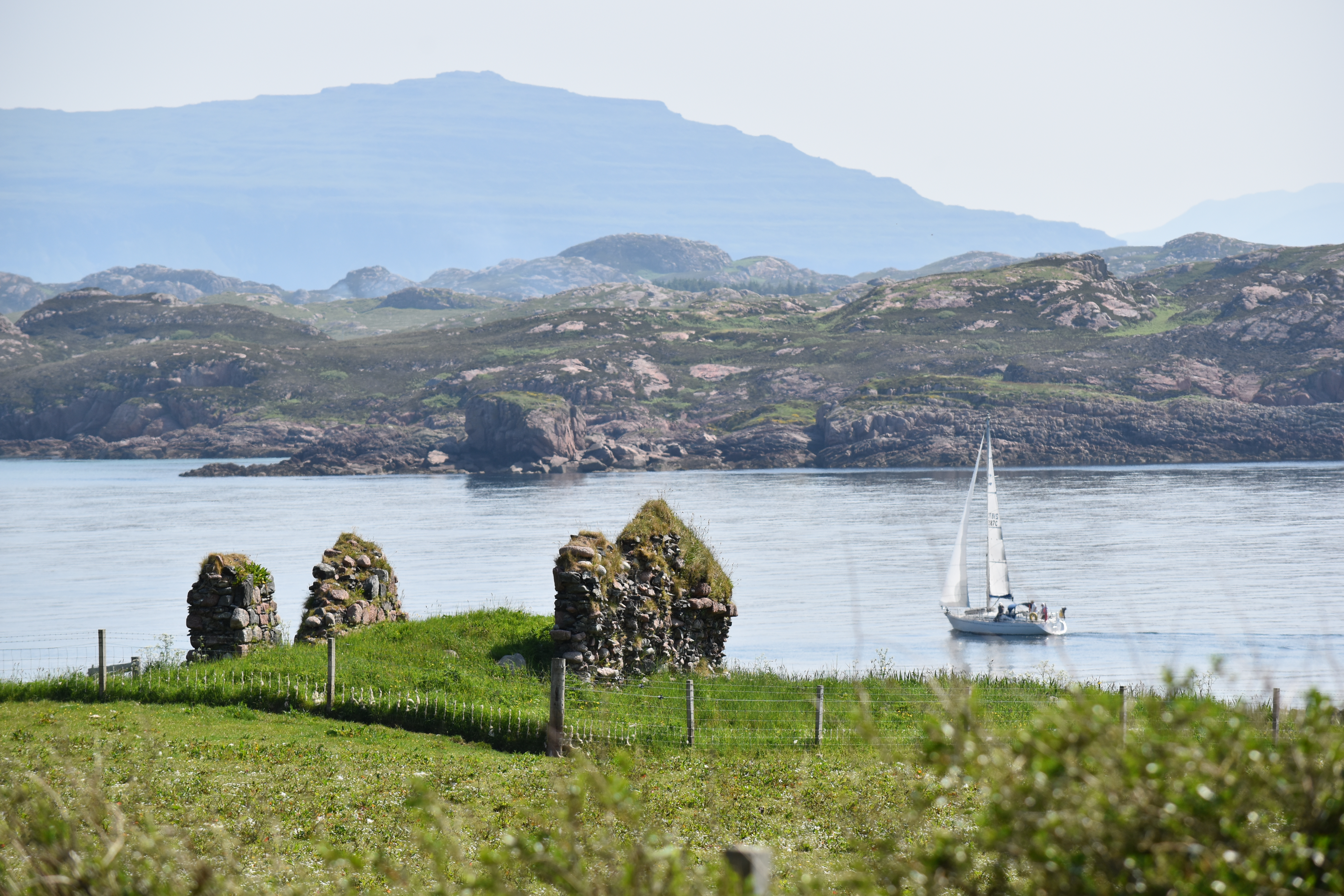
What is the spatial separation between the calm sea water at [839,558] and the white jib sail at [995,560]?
3.36m

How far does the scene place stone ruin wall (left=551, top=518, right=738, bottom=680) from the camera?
2645 cm

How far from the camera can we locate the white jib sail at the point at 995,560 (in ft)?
184

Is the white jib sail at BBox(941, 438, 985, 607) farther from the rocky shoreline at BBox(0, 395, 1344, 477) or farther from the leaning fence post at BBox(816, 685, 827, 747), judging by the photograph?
the rocky shoreline at BBox(0, 395, 1344, 477)

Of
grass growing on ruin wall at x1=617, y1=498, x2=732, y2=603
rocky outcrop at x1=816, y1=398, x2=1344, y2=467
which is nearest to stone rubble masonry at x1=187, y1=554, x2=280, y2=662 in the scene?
grass growing on ruin wall at x1=617, y1=498, x2=732, y2=603

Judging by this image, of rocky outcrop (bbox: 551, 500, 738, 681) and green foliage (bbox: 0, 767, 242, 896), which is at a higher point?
green foliage (bbox: 0, 767, 242, 896)

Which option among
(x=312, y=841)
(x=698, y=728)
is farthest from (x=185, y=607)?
(x=312, y=841)

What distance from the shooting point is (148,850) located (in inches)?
288

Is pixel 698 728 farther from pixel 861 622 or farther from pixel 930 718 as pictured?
pixel 861 622

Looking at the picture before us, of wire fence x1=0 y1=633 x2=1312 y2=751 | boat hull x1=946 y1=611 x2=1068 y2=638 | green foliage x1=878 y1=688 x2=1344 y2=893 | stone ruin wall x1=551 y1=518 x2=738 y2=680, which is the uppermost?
green foliage x1=878 y1=688 x2=1344 y2=893

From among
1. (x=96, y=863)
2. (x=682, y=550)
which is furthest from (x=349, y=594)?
(x=96, y=863)

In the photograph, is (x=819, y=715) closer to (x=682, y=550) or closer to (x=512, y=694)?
(x=512, y=694)

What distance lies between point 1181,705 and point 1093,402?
20770 centimetres

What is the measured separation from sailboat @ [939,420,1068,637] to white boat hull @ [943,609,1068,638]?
22mm

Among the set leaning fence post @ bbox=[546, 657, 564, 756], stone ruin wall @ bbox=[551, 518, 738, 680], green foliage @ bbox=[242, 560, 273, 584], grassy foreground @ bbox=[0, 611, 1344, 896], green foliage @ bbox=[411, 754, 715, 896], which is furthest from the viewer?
green foliage @ bbox=[242, 560, 273, 584]
